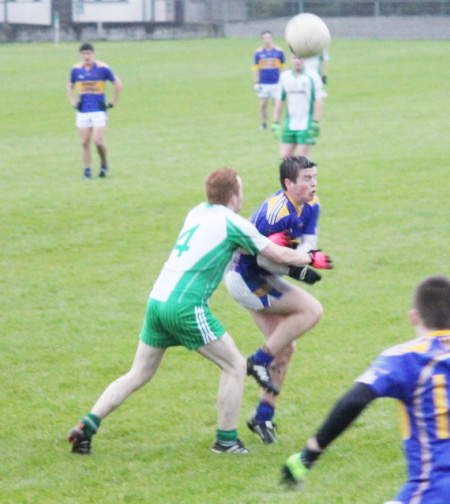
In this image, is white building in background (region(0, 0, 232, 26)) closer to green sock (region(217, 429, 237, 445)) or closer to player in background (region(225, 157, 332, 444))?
player in background (region(225, 157, 332, 444))

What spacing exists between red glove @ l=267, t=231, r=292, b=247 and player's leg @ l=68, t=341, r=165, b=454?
1.08 meters

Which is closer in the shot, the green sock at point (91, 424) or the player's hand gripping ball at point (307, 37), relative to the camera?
the green sock at point (91, 424)

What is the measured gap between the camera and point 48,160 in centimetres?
1970

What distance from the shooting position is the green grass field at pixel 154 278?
6215mm

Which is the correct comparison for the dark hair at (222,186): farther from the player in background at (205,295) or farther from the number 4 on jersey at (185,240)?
the number 4 on jersey at (185,240)

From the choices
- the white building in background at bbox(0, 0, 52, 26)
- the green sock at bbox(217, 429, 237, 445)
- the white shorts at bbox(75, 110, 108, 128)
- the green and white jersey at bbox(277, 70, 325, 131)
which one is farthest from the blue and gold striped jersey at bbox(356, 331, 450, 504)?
the white building in background at bbox(0, 0, 52, 26)

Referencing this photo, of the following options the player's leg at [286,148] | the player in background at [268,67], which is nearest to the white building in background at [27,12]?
the player in background at [268,67]

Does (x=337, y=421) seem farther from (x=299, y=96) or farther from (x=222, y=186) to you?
(x=299, y=96)

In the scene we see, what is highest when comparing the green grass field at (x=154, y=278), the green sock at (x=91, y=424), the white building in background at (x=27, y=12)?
the white building in background at (x=27, y=12)

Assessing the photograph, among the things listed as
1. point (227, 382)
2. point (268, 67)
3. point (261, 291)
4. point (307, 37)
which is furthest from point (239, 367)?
point (268, 67)

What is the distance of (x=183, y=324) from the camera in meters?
6.16

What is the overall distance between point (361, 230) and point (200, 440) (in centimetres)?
693

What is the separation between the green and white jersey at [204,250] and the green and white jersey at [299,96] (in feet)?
34.8

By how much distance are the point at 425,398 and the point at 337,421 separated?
38cm
